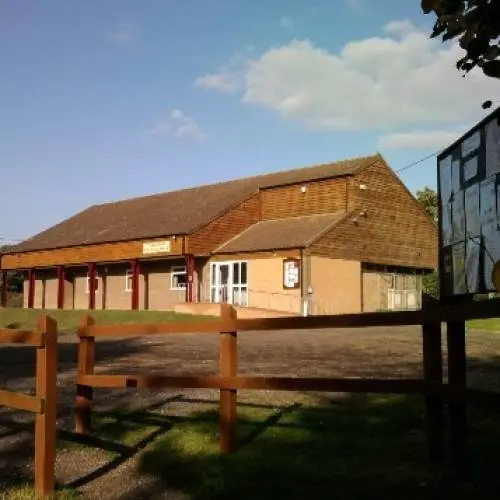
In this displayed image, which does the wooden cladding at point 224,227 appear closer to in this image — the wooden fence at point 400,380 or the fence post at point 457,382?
the wooden fence at point 400,380

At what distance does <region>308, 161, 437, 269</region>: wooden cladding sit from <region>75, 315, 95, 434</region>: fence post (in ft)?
83.3

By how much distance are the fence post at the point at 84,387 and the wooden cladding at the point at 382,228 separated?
2539 cm

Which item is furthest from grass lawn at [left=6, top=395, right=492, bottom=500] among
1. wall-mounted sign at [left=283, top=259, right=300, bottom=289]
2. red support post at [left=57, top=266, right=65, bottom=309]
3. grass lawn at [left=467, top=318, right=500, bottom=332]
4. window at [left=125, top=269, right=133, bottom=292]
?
red support post at [left=57, top=266, right=65, bottom=309]

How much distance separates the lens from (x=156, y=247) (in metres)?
36.8

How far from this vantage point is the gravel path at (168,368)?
5.87m

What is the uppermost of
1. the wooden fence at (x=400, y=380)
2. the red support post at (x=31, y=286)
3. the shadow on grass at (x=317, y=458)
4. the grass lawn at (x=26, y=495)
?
the red support post at (x=31, y=286)

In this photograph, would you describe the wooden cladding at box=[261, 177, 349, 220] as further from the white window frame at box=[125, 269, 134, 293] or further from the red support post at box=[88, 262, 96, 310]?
the red support post at box=[88, 262, 96, 310]

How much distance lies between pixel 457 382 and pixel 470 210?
1.36m

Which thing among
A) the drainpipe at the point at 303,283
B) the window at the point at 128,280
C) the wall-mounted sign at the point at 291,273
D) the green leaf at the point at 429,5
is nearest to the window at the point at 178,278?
Answer: the window at the point at 128,280

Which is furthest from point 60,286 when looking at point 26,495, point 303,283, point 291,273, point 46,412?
point 26,495

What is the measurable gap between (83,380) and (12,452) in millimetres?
979

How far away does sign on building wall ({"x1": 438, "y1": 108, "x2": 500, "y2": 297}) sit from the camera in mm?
5086

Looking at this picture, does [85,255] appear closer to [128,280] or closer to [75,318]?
[128,280]

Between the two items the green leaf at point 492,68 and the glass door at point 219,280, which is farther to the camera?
the glass door at point 219,280
